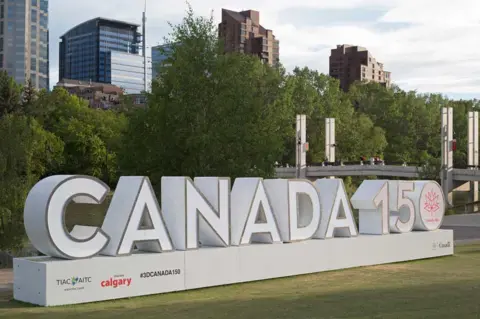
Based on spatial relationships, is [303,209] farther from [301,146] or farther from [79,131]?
[79,131]

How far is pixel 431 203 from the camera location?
22.3m

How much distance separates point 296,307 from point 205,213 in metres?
3.69

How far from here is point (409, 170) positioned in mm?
74750

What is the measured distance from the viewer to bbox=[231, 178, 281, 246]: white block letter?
16766mm

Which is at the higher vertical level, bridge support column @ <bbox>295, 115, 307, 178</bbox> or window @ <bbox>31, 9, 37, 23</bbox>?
window @ <bbox>31, 9, 37, 23</bbox>

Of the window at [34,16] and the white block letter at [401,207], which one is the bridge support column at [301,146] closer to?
the white block letter at [401,207]

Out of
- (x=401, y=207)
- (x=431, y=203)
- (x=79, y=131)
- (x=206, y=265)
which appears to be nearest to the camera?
(x=206, y=265)

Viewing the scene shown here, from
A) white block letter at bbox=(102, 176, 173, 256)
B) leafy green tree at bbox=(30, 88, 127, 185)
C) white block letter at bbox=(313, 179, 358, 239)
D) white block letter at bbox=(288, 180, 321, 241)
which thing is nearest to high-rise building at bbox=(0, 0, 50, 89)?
leafy green tree at bbox=(30, 88, 127, 185)

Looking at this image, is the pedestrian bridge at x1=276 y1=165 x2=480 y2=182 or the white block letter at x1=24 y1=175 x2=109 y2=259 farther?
the pedestrian bridge at x1=276 y1=165 x2=480 y2=182

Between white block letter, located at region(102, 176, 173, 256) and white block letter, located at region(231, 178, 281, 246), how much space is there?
204cm

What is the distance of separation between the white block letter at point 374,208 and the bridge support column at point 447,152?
46.1 m

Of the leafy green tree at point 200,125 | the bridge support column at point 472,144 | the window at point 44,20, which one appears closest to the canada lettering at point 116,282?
the leafy green tree at point 200,125

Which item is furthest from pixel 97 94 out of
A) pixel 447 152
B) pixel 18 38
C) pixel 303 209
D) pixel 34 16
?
pixel 303 209

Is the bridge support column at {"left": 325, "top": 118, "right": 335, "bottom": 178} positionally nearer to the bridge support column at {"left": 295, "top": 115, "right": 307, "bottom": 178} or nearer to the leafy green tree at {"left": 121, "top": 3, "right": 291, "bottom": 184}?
the bridge support column at {"left": 295, "top": 115, "right": 307, "bottom": 178}
